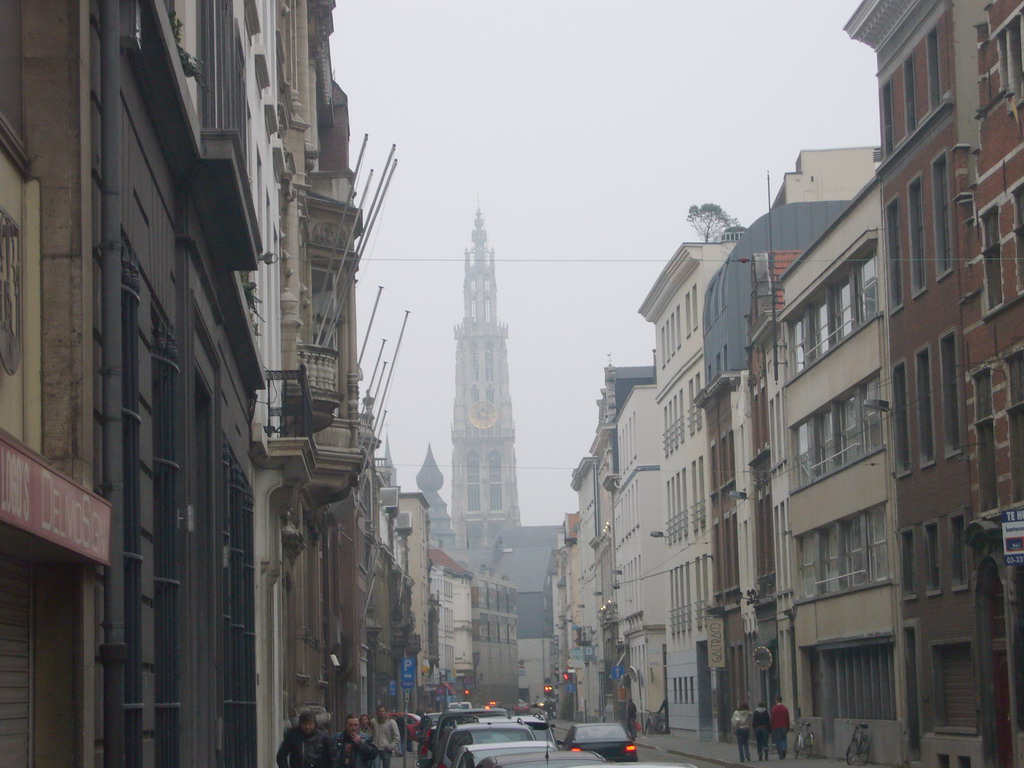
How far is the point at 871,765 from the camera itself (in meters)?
39.9

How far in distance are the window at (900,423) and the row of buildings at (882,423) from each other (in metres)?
0.10

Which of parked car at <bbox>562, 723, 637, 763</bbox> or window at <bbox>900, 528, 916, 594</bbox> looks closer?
parked car at <bbox>562, 723, 637, 763</bbox>

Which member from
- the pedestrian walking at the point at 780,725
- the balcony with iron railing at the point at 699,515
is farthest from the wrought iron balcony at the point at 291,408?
the balcony with iron railing at the point at 699,515

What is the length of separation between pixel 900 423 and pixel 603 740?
37.2ft

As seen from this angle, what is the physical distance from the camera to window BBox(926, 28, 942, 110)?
36094 mm

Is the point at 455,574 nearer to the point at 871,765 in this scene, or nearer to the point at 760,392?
the point at 760,392

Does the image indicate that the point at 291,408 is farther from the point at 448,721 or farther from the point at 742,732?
the point at 742,732

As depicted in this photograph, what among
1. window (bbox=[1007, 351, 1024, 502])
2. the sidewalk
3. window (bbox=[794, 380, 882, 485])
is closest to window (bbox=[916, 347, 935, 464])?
window (bbox=[794, 380, 882, 485])

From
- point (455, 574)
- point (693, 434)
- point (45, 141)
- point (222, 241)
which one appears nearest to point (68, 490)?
point (45, 141)

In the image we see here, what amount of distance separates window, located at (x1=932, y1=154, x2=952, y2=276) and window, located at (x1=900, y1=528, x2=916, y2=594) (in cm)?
658

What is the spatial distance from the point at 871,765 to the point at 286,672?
17.6 metres

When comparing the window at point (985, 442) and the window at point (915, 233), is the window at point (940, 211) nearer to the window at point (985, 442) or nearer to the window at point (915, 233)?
the window at point (915, 233)

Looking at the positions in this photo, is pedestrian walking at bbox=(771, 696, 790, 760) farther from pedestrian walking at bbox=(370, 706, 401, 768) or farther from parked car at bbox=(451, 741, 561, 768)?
parked car at bbox=(451, 741, 561, 768)

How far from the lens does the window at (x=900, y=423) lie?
3841 centimetres
